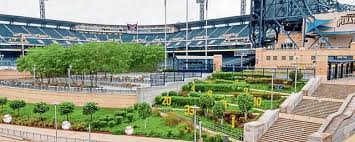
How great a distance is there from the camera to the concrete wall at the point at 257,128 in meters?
27.8

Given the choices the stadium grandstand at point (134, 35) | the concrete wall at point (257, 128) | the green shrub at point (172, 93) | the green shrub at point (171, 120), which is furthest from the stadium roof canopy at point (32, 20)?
the concrete wall at point (257, 128)

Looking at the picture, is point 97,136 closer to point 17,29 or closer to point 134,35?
point 17,29

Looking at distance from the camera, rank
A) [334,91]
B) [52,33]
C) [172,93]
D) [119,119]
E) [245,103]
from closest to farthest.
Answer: [245,103] → [119,119] → [334,91] → [172,93] → [52,33]

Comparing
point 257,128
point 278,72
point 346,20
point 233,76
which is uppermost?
point 346,20

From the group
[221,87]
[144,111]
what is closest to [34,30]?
[221,87]

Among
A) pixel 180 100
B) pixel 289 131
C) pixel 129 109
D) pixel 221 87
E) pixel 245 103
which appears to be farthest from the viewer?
pixel 221 87

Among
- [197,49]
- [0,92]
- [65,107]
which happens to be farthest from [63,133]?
[197,49]

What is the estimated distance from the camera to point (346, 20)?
55.3 meters

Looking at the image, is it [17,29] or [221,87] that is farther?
[17,29]

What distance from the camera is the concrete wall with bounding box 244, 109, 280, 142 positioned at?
27.8 meters

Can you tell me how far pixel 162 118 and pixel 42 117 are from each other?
13.7m

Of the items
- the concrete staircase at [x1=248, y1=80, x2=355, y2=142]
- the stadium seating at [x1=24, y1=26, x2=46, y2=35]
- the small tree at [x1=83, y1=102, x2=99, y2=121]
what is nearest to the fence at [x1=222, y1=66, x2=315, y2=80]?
the concrete staircase at [x1=248, y1=80, x2=355, y2=142]

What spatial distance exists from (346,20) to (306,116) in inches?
1200

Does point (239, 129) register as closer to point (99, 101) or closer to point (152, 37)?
point (99, 101)
